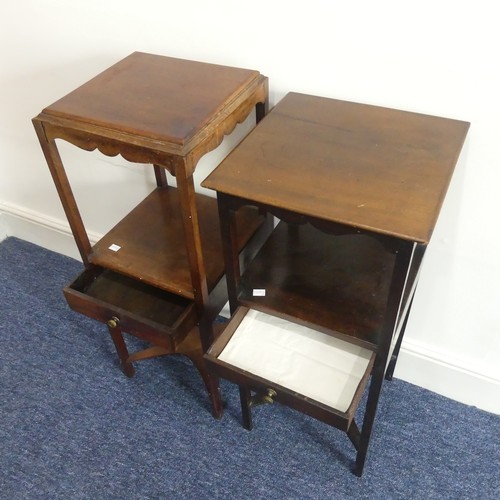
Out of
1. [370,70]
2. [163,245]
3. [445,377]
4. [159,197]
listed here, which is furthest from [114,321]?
[445,377]

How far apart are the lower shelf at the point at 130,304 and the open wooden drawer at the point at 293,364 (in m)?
0.14

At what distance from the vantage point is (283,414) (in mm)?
1479

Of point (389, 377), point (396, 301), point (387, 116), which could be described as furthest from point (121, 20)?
point (389, 377)

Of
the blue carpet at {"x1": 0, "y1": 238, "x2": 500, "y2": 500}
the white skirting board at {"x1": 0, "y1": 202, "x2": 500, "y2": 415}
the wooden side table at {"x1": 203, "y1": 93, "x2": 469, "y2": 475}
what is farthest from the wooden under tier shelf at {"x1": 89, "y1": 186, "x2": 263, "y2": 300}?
the white skirting board at {"x1": 0, "y1": 202, "x2": 500, "y2": 415}

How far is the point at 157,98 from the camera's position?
3.56 feet

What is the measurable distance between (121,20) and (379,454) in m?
1.35

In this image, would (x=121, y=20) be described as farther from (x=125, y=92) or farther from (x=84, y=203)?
(x=84, y=203)

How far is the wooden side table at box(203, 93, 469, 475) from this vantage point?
2.88 feet

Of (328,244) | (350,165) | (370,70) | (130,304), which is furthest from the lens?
(130,304)

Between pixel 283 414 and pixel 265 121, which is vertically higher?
pixel 265 121

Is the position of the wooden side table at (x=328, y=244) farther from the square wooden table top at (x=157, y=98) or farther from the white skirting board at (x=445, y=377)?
the white skirting board at (x=445, y=377)

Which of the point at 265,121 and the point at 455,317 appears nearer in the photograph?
the point at 265,121

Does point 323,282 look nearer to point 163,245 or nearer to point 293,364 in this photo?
point 293,364

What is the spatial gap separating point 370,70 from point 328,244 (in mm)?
417
